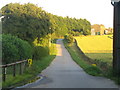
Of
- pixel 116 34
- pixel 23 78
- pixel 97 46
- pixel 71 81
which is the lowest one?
pixel 71 81

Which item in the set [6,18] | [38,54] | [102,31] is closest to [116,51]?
[38,54]

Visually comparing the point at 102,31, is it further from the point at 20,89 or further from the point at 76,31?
the point at 20,89

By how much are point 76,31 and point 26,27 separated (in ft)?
291

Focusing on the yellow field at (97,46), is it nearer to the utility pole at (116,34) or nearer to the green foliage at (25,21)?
the green foliage at (25,21)

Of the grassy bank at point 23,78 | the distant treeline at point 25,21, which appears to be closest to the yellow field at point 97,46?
the distant treeline at point 25,21

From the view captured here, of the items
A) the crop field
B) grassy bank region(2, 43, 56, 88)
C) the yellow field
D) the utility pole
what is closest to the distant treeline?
the crop field

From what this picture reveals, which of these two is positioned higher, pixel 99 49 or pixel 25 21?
pixel 25 21

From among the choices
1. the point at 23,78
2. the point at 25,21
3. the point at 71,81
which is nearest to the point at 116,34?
the point at 71,81

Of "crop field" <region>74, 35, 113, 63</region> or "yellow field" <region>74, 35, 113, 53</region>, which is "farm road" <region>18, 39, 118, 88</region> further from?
"yellow field" <region>74, 35, 113, 53</region>

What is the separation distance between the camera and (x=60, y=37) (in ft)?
346

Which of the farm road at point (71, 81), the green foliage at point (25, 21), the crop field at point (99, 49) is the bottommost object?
the farm road at point (71, 81)

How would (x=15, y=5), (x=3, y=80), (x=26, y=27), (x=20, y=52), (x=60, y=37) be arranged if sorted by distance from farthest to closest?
(x=60, y=37), (x=15, y=5), (x=26, y=27), (x=20, y=52), (x=3, y=80)

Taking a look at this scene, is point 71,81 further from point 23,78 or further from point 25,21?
point 25,21

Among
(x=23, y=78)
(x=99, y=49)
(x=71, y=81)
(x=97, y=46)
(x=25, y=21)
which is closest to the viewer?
(x=71, y=81)
